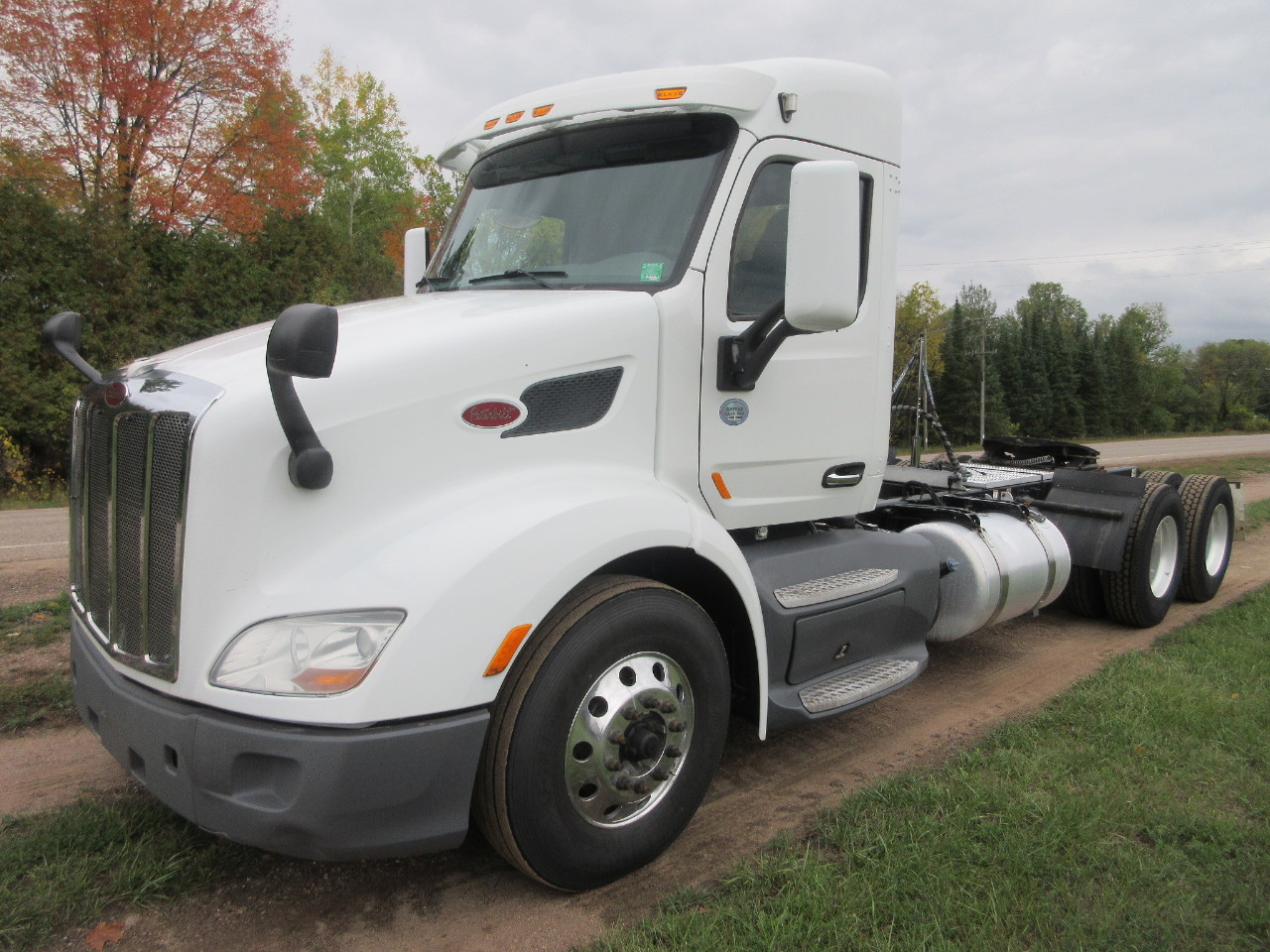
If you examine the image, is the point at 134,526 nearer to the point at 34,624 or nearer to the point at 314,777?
the point at 314,777

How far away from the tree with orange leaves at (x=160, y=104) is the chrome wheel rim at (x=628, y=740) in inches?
654

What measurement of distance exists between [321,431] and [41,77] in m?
16.8

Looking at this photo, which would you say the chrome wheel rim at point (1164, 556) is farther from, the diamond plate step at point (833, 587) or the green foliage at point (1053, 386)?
the green foliage at point (1053, 386)

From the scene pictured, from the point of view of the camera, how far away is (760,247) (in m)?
3.61

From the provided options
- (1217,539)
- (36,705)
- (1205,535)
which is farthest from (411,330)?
(1217,539)

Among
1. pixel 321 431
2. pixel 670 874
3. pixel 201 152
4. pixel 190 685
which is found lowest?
pixel 670 874

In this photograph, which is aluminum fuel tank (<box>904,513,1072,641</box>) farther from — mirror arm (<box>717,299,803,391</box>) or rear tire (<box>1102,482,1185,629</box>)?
mirror arm (<box>717,299,803,391</box>)

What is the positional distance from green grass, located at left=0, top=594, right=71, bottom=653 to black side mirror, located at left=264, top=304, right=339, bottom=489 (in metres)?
3.55

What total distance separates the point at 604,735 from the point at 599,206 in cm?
206

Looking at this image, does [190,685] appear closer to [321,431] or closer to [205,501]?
[205,501]

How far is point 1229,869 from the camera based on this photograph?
3090 millimetres

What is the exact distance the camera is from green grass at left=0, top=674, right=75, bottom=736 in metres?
4.13

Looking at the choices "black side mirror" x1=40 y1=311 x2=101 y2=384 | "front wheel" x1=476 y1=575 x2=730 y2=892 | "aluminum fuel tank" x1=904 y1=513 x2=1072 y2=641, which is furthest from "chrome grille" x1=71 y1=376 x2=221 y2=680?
"aluminum fuel tank" x1=904 y1=513 x2=1072 y2=641

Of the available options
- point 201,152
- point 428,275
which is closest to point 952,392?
point 201,152
